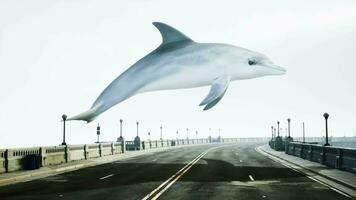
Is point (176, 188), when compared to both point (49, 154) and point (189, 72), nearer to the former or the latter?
point (189, 72)

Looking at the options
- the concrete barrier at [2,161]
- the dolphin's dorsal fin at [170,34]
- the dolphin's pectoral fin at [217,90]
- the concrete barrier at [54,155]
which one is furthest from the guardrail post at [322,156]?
the dolphin's pectoral fin at [217,90]

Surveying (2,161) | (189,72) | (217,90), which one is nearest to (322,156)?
(2,161)

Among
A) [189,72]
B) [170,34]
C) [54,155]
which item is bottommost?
[54,155]

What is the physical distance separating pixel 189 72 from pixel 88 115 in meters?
2.10

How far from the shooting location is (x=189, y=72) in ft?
27.5

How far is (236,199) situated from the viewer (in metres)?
14.6

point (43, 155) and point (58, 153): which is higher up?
point (43, 155)

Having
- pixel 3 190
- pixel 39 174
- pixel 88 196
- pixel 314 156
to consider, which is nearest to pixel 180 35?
pixel 88 196

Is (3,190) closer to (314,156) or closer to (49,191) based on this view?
(49,191)

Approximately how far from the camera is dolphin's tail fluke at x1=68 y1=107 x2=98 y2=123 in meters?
8.26

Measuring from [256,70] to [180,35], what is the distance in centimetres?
229

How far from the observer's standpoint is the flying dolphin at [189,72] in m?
8.42

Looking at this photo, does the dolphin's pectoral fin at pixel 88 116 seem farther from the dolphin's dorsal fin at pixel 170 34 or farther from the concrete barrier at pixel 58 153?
the concrete barrier at pixel 58 153

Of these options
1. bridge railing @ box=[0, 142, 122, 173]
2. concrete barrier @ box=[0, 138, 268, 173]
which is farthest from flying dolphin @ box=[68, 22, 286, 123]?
bridge railing @ box=[0, 142, 122, 173]
